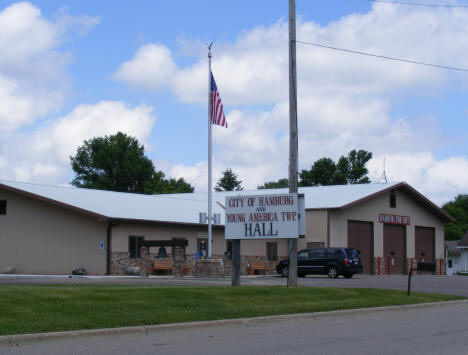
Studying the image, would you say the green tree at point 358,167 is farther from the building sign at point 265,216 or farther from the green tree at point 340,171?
the building sign at point 265,216


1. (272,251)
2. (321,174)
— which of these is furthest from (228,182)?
(272,251)

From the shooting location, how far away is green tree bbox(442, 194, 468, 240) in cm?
9544

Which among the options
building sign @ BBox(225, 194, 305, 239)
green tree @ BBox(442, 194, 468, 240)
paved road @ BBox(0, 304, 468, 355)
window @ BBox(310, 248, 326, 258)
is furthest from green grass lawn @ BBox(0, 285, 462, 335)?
green tree @ BBox(442, 194, 468, 240)

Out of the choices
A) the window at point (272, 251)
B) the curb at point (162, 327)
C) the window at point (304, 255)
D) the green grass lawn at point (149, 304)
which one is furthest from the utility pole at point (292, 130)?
the window at point (272, 251)

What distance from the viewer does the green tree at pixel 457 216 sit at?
95438 mm

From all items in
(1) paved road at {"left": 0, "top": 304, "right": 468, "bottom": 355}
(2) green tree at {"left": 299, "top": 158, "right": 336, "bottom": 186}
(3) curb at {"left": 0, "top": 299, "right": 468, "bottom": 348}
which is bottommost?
(1) paved road at {"left": 0, "top": 304, "right": 468, "bottom": 355}

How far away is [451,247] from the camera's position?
265 feet

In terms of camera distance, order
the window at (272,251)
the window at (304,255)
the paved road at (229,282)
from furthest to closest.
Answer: the window at (272,251), the window at (304,255), the paved road at (229,282)

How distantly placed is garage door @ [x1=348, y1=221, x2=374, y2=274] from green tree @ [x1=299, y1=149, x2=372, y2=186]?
45.3 meters

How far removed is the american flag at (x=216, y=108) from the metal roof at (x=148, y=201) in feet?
24.6

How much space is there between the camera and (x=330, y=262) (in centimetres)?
3850

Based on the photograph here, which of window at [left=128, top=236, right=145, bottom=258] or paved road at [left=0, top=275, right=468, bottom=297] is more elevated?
window at [left=128, top=236, right=145, bottom=258]

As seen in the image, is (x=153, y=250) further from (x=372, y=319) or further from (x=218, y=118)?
(x=372, y=319)

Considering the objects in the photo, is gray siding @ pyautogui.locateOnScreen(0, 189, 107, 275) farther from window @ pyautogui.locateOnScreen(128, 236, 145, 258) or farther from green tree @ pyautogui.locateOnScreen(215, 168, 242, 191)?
green tree @ pyautogui.locateOnScreen(215, 168, 242, 191)
